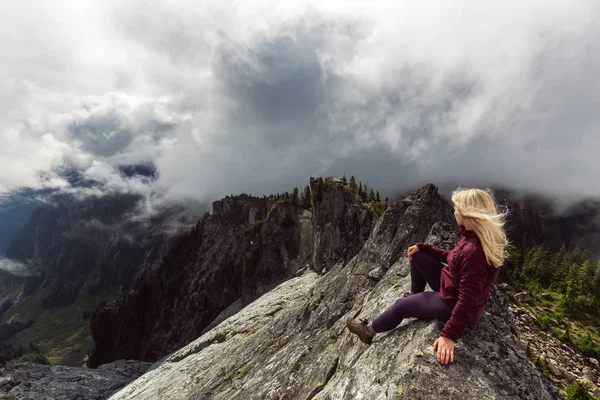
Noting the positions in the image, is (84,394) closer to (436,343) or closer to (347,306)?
(347,306)

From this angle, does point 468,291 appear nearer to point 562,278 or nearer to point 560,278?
point 562,278

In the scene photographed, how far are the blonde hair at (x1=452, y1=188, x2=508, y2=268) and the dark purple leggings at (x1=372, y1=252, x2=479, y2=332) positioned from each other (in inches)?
73.2

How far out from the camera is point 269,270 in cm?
10612

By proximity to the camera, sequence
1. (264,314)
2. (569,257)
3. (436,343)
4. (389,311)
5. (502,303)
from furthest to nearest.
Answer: (569,257)
(264,314)
(502,303)
(389,311)
(436,343)

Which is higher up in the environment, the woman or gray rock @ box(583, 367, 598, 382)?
the woman

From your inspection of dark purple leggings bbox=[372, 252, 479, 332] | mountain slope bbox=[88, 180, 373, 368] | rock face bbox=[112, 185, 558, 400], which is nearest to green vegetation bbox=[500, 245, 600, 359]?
rock face bbox=[112, 185, 558, 400]

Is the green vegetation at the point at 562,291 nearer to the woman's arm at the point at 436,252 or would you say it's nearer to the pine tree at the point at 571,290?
the pine tree at the point at 571,290

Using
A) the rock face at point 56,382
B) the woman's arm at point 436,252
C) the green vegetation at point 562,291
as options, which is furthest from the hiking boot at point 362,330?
the rock face at point 56,382

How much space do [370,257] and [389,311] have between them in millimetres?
9809

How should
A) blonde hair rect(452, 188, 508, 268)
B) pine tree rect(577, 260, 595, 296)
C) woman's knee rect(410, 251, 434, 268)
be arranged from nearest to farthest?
blonde hair rect(452, 188, 508, 268), woman's knee rect(410, 251, 434, 268), pine tree rect(577, 260, 595, 296)

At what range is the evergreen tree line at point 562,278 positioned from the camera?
245 ft

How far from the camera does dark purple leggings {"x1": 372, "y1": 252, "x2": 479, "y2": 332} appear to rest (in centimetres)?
813

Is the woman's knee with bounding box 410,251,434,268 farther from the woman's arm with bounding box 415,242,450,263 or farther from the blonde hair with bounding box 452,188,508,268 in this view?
the blonde hair with bounding box 452,188,508,268

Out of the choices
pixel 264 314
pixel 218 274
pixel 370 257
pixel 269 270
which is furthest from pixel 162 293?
pixel 370 257
